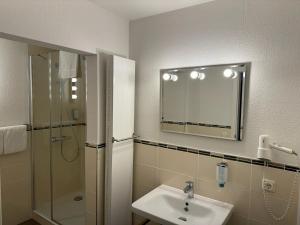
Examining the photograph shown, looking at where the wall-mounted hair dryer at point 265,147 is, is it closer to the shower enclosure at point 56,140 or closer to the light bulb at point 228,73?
the light bulb at point 228,73

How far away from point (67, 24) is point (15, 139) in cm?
146

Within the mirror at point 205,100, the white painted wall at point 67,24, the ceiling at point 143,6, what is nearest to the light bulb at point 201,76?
the mirror at point 205,100

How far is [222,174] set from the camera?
1.67 m

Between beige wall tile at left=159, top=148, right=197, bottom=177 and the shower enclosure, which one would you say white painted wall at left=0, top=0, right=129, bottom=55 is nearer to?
the shower enclosure

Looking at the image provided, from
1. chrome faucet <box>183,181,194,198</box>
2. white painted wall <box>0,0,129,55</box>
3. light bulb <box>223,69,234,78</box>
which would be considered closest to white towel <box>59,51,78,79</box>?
white painted wall <box>0,0,129,55</box>

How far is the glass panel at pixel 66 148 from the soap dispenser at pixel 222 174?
162 cm

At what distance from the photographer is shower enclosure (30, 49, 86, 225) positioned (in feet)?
8.41

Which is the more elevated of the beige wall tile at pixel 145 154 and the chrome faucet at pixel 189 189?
the beige wall tile at pixel 145 154

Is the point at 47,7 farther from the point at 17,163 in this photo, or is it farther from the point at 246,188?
the point at 246,188

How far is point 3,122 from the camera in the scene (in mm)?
2336

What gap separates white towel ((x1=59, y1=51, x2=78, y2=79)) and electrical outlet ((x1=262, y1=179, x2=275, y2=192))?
6.86 ft

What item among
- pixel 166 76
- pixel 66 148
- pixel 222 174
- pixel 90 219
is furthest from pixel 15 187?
pixel 222 174

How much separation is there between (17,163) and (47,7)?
1824mm

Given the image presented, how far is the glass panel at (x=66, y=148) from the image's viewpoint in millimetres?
2564
